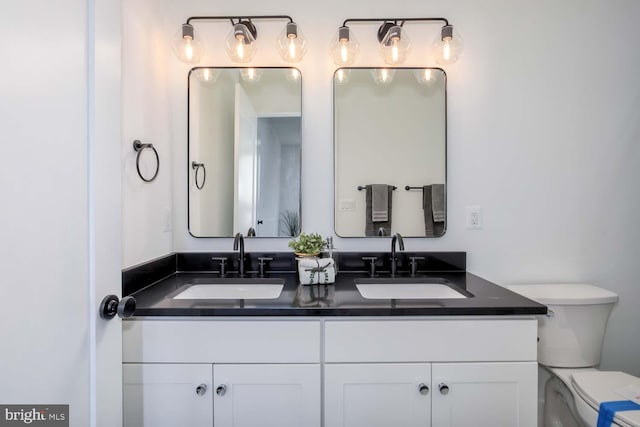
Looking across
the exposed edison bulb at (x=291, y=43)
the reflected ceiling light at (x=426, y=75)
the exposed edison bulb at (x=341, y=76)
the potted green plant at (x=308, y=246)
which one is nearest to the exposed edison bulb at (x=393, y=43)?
the reflected ceiling light at (x=426, y=75)

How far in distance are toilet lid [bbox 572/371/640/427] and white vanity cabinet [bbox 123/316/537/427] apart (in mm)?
285

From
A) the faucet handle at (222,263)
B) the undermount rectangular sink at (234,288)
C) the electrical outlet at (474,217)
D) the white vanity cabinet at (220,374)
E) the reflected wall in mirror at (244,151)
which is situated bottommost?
the white vanity cabinet at (220,374)

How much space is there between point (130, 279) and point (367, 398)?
997 mm

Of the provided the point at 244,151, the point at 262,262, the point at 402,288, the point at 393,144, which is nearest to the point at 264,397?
the point at 262,262

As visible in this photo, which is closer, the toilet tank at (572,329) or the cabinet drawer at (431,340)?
the cabinet drawer at (431,340)

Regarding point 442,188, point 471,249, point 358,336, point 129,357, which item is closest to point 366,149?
point 442,188

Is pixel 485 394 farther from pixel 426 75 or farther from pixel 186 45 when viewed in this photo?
pixel 186 45

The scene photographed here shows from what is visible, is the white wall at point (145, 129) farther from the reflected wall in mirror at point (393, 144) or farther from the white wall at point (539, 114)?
the reflected wall in mirror at point (393, 144)

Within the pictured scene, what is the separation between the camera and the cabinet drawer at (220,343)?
3.49ft

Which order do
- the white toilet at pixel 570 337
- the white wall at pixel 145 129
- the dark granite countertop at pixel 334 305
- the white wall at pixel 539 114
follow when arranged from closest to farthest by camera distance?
the dark granite countertop at pixel 334 305, the white wall at pixel 145 129, the white toilet at pixel 570 337, the white wall at pixel 539 114

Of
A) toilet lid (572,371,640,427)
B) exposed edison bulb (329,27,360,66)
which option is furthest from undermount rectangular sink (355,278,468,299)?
exposed edison bulb (329,27,360,66)

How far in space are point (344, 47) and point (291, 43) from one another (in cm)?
25

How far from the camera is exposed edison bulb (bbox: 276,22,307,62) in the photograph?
1.46m

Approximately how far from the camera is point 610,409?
1.07 metres
